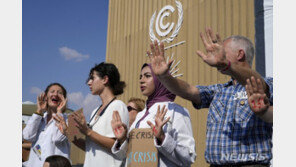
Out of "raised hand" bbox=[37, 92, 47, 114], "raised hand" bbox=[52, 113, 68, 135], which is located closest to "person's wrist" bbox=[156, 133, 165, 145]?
"raised hand" bbox=[52, 113, 68, 135]

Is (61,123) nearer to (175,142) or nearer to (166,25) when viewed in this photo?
(175,142)

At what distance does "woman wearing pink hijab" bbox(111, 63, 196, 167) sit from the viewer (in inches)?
67.8

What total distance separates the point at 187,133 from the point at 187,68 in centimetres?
335

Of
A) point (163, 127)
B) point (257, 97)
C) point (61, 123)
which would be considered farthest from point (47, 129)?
point (257, 97)

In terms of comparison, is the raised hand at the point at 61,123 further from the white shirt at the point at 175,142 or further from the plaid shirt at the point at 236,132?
the plaid shirt at the point at 236,132

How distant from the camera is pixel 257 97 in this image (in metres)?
1.41

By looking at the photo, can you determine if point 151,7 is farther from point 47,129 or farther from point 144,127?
point 144,127

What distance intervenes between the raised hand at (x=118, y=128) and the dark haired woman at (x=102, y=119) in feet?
0.39

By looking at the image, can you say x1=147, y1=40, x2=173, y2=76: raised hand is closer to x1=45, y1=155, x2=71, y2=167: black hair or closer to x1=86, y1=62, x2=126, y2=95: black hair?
x1=86, y1=62, x2=126, y2=95: black hair

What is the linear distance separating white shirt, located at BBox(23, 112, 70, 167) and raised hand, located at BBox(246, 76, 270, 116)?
1708 mm

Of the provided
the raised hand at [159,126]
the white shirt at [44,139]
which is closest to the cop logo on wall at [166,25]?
the white shirt at [44,139]

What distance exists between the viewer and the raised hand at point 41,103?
2.85 metres

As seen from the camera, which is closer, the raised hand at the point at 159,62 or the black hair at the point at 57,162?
the raised hand at the point at 159,62

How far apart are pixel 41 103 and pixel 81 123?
3.26 feet
